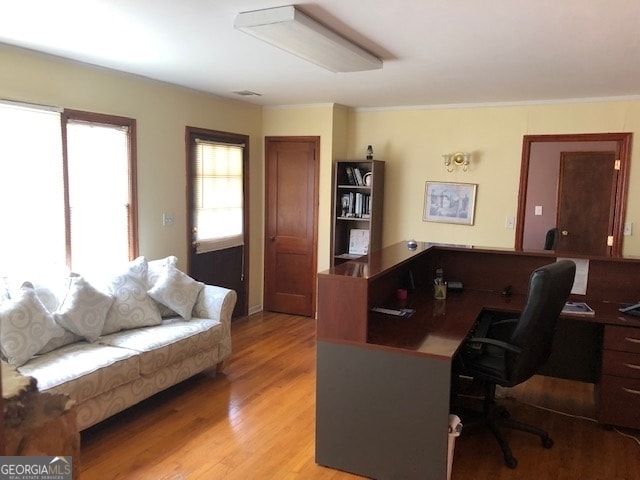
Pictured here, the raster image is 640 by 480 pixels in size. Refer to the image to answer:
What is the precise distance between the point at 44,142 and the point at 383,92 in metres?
2.86

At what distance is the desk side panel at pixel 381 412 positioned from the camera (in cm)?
247

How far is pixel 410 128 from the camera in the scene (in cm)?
557

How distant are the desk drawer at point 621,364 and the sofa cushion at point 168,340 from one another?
2.66 meters

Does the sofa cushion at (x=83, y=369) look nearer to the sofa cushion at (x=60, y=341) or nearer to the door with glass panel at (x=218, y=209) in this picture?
the sofa cushion at (x=60, y=341)

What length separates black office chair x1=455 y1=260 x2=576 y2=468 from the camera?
2609mm

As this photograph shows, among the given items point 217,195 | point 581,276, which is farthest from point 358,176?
point 581,276

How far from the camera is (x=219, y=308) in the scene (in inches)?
156

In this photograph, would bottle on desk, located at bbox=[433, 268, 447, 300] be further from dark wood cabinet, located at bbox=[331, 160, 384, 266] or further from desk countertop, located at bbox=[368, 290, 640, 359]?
dark wood cabinet, located at bbox=[331, 160, 384, 266]

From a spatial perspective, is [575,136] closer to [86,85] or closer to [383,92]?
[383,92]

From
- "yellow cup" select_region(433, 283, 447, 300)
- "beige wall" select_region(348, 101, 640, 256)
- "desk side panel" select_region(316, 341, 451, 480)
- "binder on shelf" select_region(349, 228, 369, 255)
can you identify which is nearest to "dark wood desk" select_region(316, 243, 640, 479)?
"desk side panel" select_region(316, 341, 451, 480)

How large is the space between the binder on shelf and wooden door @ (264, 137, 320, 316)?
16.5 inches

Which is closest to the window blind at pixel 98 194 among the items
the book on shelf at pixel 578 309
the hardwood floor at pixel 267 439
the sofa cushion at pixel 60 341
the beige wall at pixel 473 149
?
the sofa cushion at pixel 60 341

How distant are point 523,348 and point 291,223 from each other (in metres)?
3.52

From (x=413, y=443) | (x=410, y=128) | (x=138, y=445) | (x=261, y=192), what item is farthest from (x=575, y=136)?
(x=138, y=445)
